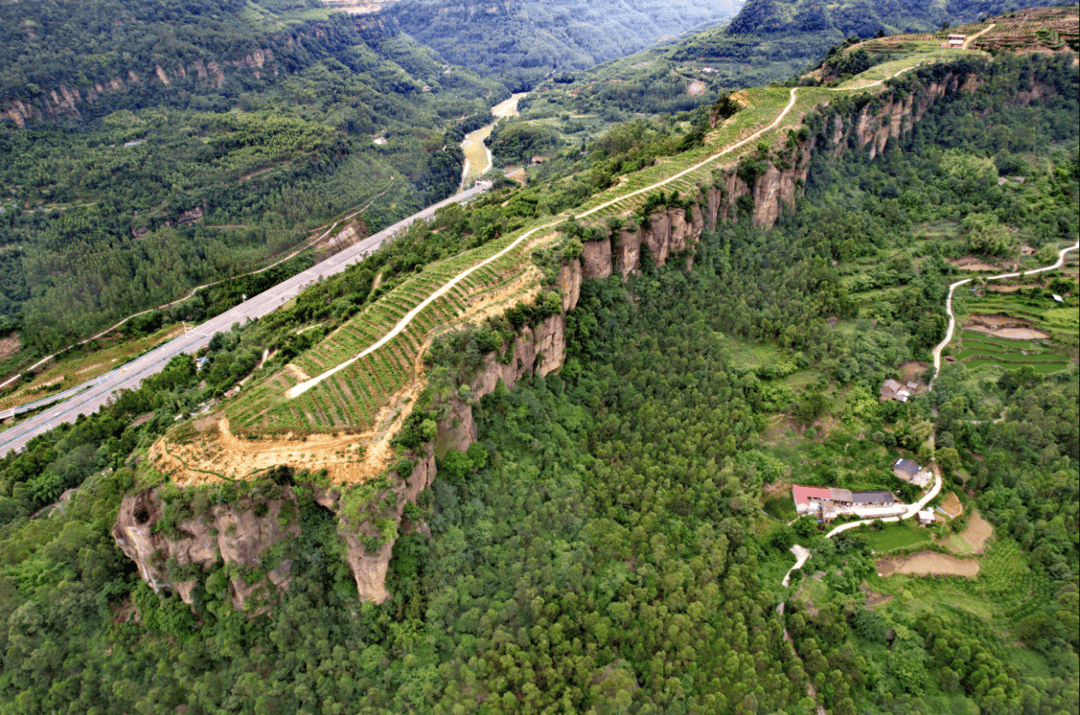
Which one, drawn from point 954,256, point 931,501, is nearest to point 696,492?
point 931,501

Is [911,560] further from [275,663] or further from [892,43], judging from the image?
[892,43]

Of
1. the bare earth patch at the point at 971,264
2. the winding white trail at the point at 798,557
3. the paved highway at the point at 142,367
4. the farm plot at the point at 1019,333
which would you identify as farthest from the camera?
the bare earth patch at the point at 971,264

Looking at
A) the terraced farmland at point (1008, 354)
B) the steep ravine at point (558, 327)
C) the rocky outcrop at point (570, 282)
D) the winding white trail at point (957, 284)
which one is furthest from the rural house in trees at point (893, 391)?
the rocky outcrop at point (570, 282)

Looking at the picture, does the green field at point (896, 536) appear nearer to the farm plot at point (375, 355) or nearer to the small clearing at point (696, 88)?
the farm plot at point (375, 355)

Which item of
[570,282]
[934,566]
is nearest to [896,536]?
[934,566]

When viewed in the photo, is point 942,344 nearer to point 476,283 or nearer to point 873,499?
point 873,499

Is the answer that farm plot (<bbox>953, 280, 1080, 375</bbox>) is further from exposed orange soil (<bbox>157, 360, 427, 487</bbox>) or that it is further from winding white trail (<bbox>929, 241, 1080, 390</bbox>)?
exposed orange soil (<bbox>157, 360, 427, 487</bbox>)

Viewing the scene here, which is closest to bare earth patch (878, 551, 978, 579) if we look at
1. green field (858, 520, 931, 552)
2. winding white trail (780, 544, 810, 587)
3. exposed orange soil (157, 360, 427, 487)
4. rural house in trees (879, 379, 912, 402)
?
green field (858, 520, 931, 552)
